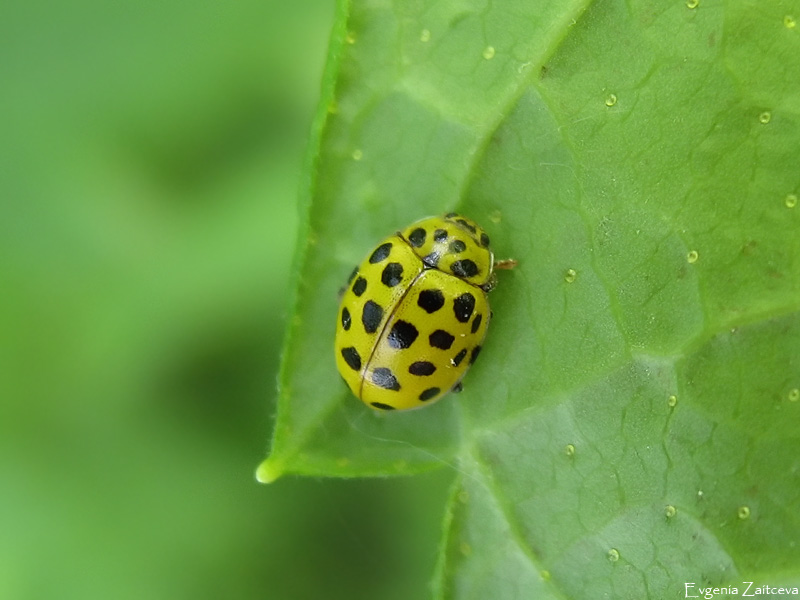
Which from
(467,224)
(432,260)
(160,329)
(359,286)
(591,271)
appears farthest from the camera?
(160,329)

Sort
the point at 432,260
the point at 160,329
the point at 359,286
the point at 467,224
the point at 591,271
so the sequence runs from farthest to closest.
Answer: the point at 160,329
the point at 432,260
the point at 359,286
the point at 467,224
the point at 591,271

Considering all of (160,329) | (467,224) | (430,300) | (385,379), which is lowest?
(160,329)

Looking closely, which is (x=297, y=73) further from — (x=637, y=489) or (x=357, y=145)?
(x=637, y=489)

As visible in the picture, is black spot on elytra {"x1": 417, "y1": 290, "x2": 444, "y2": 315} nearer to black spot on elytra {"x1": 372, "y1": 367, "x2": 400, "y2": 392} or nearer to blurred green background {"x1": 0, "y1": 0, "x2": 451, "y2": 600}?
black spot on elytra {"x1": 372, "y1": 367, "x2": 400, "y2": 392}

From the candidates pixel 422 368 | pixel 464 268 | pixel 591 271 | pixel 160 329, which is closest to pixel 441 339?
pixel 422 368

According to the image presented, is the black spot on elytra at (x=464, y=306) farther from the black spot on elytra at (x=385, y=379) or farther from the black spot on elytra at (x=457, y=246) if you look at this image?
the black spot on elytra at (x=385, y=379)

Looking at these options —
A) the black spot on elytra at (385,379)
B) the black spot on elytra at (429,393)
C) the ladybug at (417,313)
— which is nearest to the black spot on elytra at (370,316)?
the ladybug at (417,313)

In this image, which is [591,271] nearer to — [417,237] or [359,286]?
[417,237]

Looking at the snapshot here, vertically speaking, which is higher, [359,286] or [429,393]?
[359,286]
